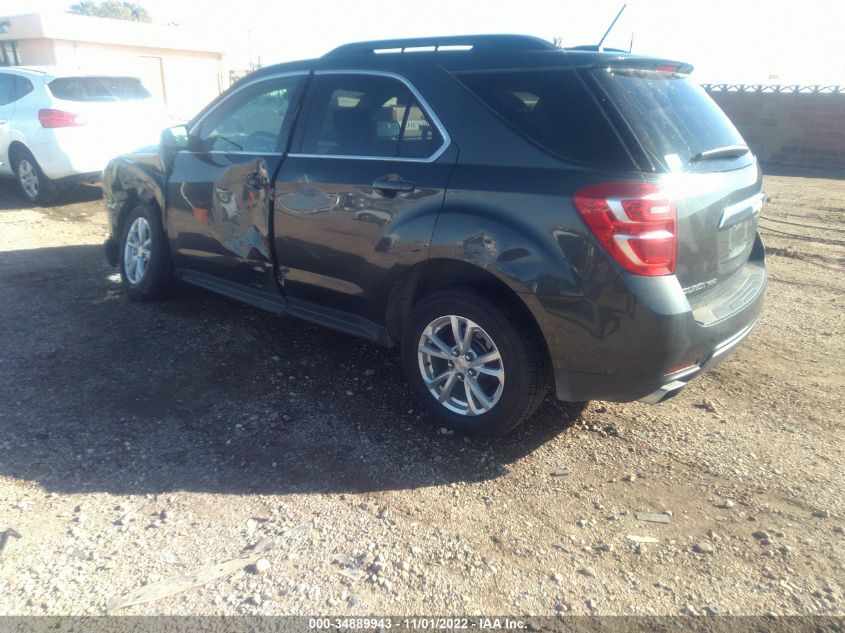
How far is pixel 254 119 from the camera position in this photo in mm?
4543

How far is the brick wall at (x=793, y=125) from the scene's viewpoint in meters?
16.2

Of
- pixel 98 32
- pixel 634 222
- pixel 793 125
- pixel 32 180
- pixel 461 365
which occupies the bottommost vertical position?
pixel 32 180

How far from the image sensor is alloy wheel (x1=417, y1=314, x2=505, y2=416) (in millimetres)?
3400

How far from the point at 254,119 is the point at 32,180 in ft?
20.5

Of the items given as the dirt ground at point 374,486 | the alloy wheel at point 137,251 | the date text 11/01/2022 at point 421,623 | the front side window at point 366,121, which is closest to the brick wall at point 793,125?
the dirt ground at point 374,486

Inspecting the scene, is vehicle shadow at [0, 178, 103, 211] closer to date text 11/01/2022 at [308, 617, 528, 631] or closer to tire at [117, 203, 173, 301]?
tire at [117, 203, 173, 301]

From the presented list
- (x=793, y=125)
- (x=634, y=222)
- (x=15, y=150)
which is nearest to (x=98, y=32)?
(x=15, y=150)

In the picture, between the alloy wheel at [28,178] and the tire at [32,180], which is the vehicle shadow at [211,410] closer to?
the tire at [32,180]

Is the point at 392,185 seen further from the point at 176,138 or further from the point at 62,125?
the point at 62,125

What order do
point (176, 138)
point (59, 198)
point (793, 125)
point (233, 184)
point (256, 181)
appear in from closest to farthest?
point (256, 181) → point (233, 184) → point (176, 138) → point (59, 198) → point (793, 125)

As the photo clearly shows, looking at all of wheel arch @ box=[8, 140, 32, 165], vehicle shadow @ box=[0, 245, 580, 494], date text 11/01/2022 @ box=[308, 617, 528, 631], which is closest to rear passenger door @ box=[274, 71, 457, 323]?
vehicle shadow @ box=[0, 245, 580, 494]

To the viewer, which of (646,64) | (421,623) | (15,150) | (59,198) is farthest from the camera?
(59,198)

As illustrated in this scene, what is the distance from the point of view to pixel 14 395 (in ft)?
12.9

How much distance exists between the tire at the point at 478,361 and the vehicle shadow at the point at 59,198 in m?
7.45
